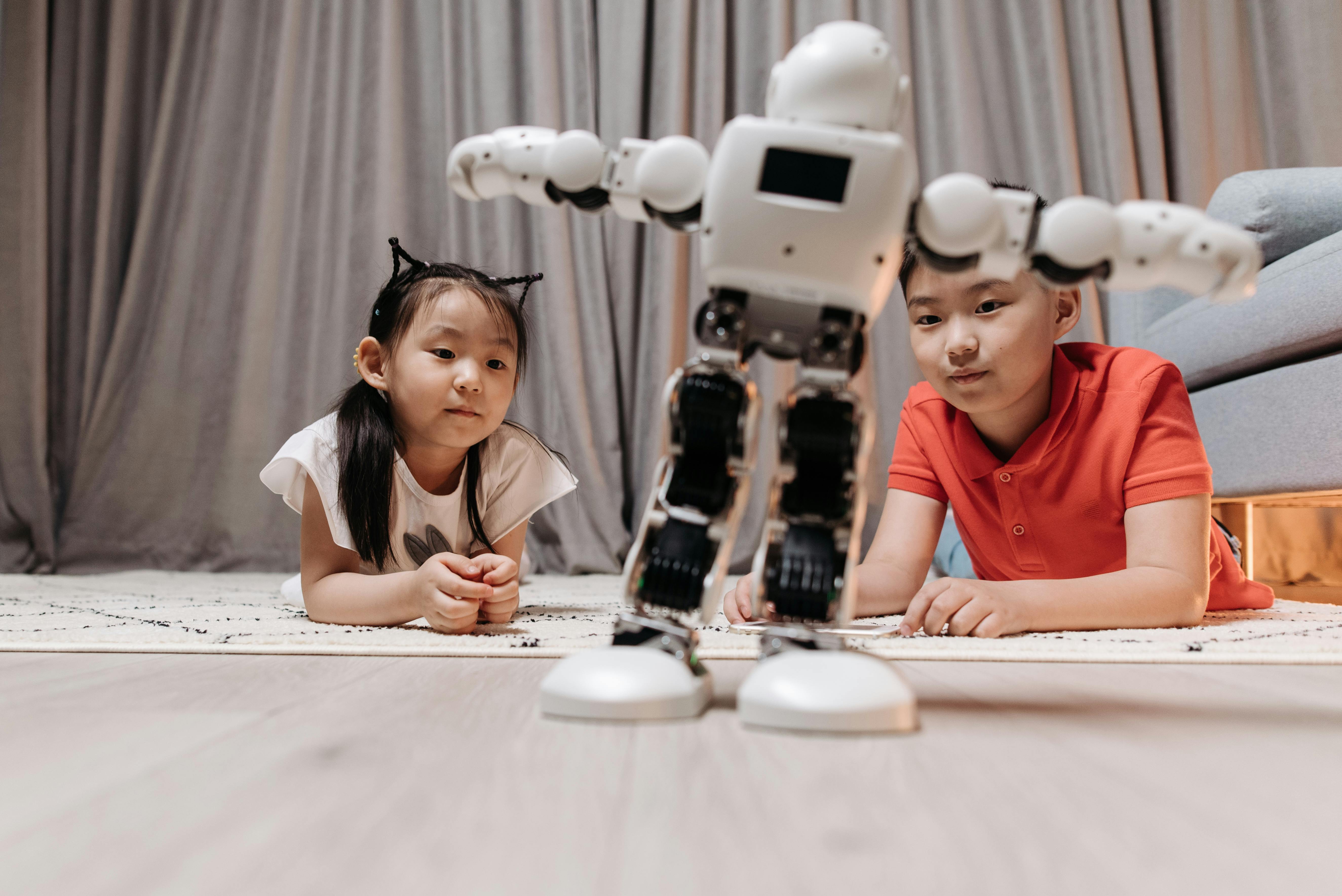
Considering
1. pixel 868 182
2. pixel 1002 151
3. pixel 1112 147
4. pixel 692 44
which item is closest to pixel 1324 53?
pixel 1112 147

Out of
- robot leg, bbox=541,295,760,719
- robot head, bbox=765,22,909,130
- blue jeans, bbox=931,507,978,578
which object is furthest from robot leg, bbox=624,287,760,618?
blue jeans, bbox=931,507,978,578

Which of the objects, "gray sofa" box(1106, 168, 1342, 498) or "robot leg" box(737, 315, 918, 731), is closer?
"robot leg" box(737, 315, 918, 731)

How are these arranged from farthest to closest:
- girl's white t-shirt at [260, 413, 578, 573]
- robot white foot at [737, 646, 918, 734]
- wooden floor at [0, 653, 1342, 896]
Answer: girl's white t-shirt at [260, 413, 578, 573] → robot white foot at [737, 646, 918, 734] → wooden floor at [0, 653, 1342, 896]

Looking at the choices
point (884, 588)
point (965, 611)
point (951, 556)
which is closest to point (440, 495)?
point (884, 588)

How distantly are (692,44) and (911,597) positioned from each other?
1.70 m

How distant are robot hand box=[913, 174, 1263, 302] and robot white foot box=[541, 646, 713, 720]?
0.92 ft

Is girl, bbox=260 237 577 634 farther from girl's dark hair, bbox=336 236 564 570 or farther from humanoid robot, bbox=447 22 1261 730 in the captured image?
humanoid robot, bbox=447 22 1261 730

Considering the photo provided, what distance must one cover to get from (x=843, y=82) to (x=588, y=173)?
16cm

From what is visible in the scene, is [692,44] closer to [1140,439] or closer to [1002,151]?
[1002,151]

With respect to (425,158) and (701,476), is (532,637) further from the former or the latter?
(425,158)

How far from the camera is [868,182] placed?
1.52 ft

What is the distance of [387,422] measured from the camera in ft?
3.47

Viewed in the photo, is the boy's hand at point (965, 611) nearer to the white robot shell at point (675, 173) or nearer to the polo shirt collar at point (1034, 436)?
the polo shirt collar at point (1034, 436)

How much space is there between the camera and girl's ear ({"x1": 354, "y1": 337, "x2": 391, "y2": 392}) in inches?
42.3
